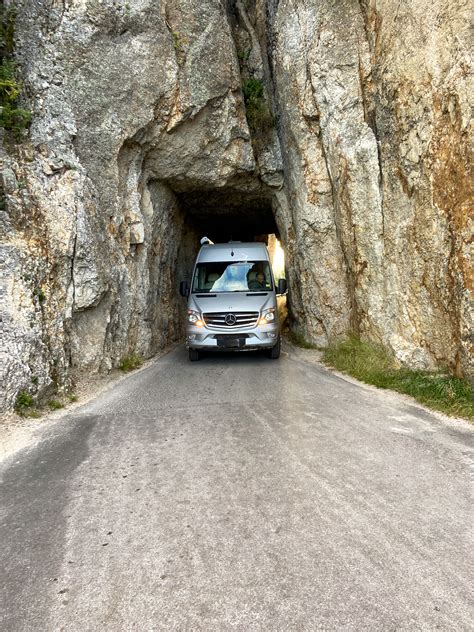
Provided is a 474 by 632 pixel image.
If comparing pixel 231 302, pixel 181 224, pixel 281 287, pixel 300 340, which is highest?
pixel 181 224

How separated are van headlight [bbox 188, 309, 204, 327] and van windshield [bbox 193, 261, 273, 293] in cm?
87

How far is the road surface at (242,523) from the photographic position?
2061 millimetres

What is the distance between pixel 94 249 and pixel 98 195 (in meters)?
1.35

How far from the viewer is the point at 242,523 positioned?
281 centimetres

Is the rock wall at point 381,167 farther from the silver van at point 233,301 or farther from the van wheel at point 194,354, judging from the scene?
the van wheel at point 194,354

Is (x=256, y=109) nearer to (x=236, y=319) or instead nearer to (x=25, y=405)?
(x=236, y=319)

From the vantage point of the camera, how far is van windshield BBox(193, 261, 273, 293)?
32.3 feet

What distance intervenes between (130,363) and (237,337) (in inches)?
93.4

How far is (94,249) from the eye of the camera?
736 cm

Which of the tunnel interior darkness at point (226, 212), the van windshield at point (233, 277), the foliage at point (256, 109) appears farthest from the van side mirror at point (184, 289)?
the foliage at point (256, 109)

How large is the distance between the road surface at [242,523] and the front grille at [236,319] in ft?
12.5

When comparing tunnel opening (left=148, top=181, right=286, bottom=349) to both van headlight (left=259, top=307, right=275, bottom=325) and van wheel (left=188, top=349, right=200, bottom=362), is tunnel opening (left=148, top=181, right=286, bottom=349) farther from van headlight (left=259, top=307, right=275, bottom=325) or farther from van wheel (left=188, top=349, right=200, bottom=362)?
van headlight (left=259, top=307, right=275, bottom=325)

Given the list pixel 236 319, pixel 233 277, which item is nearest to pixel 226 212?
pixel 233 277

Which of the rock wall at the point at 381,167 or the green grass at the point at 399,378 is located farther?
the rock wall at the point at 381,167
